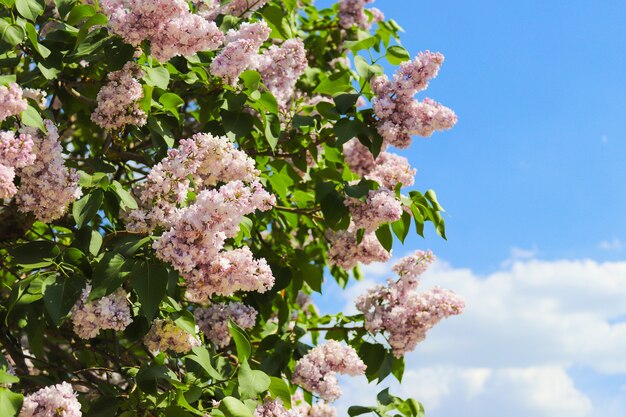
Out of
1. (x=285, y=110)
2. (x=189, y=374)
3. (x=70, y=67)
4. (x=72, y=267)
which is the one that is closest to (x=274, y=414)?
(x=189, y=374)

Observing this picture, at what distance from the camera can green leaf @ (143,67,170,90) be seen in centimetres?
385

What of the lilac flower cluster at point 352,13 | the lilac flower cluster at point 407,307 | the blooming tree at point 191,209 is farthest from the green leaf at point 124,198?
the lilac flower cluster at point 352,13

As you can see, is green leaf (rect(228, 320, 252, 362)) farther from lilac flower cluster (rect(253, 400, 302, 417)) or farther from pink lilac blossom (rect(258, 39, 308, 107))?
pink lilac blossom (rect(258, 39, 308, 107))

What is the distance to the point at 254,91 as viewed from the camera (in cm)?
410

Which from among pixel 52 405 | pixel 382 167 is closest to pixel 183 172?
pixel 52 405

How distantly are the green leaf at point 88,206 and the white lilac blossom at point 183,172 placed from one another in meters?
0.15

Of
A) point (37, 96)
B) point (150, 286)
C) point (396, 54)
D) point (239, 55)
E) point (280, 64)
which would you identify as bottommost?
point (150, 286)

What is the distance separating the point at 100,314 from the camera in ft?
11.5

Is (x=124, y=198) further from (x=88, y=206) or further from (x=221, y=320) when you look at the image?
(x=221, y=320)

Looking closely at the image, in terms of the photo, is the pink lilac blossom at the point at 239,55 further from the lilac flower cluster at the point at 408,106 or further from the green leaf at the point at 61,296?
the green leaf at the point at 61,296

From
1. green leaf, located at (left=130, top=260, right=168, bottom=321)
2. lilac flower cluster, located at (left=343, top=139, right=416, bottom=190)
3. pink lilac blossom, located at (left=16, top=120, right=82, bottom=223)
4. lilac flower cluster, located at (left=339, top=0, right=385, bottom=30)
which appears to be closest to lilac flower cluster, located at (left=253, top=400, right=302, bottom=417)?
green leaf, located at (left=130, top=260, right=168, bottom=321)

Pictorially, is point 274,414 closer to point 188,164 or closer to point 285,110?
point 188,164

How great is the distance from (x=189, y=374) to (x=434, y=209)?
1605 mm

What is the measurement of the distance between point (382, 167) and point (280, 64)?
80 centimetres
